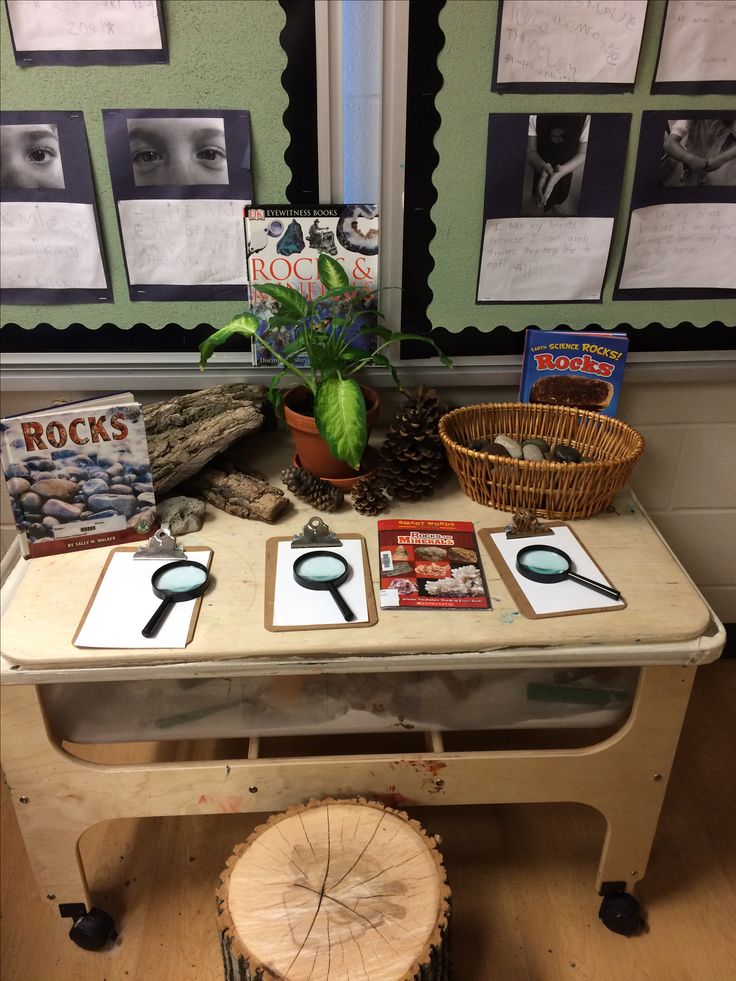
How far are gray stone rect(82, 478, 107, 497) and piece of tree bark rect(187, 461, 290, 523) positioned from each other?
0.18 meters

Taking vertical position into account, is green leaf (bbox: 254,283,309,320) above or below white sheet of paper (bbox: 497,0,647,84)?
below

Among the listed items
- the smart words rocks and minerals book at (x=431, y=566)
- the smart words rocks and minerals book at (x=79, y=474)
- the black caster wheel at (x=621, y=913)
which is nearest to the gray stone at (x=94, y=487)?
the smart words rocks and minerals book at (x=79, y=474)

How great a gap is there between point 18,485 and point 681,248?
120cm

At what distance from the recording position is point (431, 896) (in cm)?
98

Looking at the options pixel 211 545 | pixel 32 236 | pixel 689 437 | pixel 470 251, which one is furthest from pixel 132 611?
pixel 689 437

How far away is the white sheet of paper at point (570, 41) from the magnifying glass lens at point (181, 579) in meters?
0.93

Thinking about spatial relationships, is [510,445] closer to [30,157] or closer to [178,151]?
[178,151]

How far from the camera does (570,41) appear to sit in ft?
3.95

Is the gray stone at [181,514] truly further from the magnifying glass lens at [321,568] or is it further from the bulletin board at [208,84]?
the bulletin board at [208,84]

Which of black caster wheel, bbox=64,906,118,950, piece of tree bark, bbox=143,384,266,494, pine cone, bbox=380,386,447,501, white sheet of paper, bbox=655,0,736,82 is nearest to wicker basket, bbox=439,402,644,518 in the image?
pine cone, bbox=380,386,447,501

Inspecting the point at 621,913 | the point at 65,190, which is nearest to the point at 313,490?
the point at 65,190

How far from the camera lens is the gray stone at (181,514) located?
123 cm

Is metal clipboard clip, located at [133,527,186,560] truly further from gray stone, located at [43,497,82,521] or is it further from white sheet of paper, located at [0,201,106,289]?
white sheet of paper, located at [0,201,106,289]

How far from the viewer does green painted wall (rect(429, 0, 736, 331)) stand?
3.95 feet
